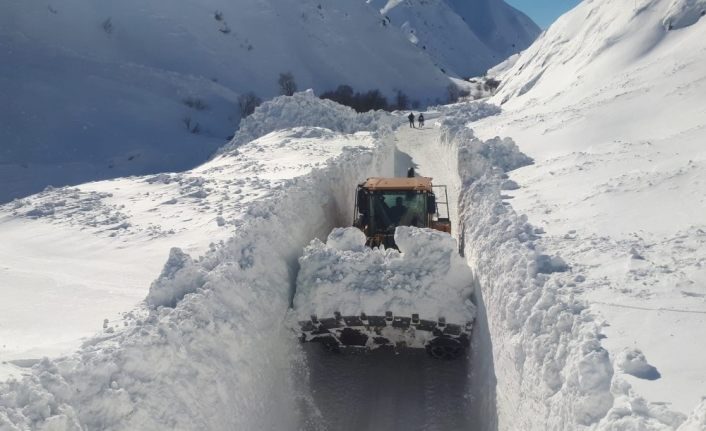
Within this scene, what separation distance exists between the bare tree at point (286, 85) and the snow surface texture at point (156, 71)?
750 millimetres

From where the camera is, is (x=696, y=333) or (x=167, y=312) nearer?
(x=696, y=333)

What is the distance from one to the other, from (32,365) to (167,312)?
1.42m

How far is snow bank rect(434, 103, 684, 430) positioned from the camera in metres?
4.15

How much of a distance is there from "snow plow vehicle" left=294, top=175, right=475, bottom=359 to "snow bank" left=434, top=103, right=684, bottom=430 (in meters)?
0.54

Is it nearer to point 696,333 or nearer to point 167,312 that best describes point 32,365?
point 167,312

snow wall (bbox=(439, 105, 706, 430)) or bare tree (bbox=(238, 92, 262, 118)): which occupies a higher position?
bare tree (bbox=(238, 92, 262, 118))

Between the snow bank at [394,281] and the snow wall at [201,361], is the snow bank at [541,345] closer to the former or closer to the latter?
the snow bank at [394,281]

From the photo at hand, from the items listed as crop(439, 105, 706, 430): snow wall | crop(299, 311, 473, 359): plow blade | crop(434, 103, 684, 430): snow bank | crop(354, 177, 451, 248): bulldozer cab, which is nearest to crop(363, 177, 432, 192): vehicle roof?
crop(354, 177, 451, 248): bulldozer cab

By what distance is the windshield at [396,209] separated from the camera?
36.4 ft

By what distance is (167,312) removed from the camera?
614cm

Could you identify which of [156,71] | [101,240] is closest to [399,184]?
[101,240]

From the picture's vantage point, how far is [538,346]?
17.5ft

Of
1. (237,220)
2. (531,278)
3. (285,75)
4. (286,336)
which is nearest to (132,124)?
(285,75)

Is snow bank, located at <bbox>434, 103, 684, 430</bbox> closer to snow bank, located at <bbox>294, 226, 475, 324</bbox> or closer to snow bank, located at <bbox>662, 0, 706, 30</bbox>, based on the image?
snow bank, located at <bbox>294, 226, 475, 324</bbox>
